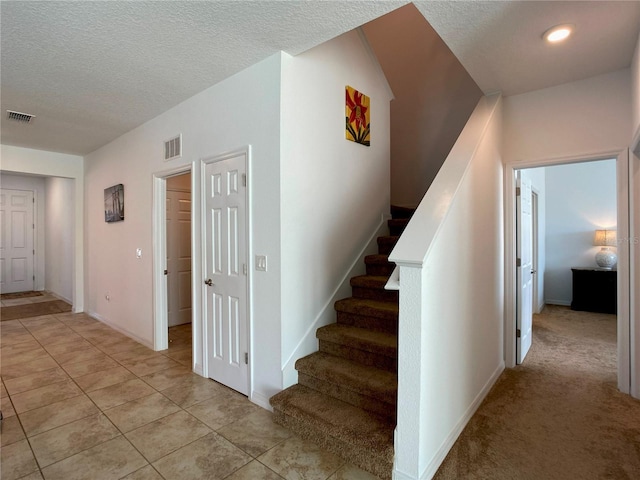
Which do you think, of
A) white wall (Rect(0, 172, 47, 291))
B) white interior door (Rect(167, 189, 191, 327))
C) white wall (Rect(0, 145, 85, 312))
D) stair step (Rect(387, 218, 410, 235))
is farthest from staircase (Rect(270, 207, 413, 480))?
white wall (Rect(0, 172, 47, 291))

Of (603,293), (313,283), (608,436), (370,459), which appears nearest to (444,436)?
(370,459)

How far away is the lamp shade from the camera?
17.7 feet

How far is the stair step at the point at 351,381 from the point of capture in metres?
2.07

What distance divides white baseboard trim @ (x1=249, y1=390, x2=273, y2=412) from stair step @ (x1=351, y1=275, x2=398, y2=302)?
1.12m

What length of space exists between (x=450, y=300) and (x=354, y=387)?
0.85 m

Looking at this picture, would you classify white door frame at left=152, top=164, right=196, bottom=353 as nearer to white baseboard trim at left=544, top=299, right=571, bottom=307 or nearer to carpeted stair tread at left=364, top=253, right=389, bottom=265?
carpeted stair tread at left=364, top=253, right=389, bottom=265

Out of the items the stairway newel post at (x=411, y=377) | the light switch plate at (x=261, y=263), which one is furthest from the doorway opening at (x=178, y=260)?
the stairway newel post at (x=411, y=377)

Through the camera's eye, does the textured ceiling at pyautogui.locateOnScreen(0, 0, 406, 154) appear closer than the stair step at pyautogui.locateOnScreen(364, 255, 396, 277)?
Yes

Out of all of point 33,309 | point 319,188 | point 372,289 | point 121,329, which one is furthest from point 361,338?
point 33,309

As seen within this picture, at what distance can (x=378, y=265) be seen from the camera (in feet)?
10.1

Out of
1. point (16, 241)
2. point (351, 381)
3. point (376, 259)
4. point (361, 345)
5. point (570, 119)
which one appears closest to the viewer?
point (351, 381)

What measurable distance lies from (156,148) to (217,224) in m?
1.46

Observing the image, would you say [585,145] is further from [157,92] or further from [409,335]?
[157,92]

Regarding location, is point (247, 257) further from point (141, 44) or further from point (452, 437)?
point (452, 437)
